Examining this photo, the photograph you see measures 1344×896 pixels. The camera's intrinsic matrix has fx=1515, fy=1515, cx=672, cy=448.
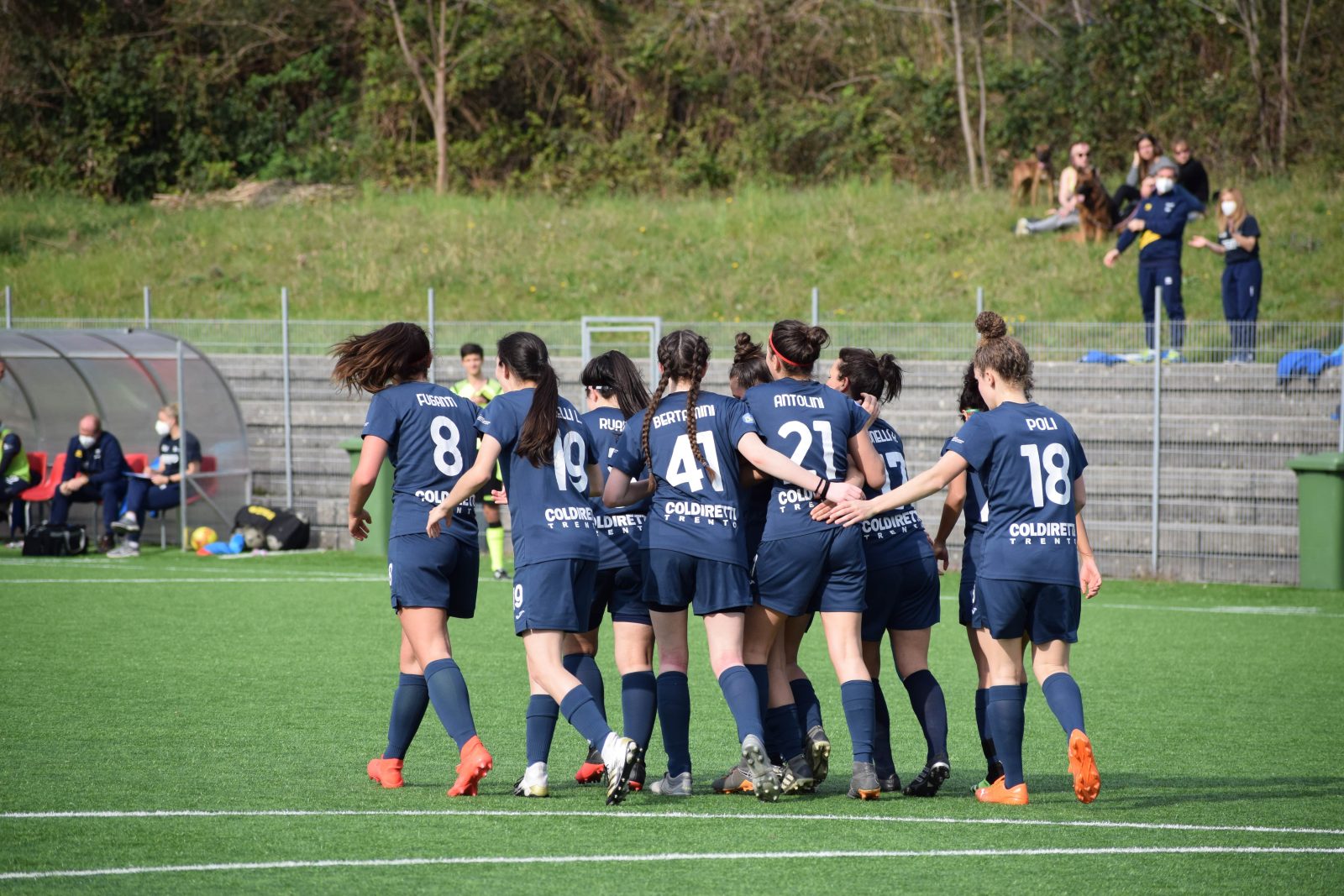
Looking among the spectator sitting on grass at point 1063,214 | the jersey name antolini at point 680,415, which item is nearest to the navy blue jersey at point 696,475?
the jersey name antolini at point 680,415

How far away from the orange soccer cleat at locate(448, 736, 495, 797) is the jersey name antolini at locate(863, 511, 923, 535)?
1.68 metres

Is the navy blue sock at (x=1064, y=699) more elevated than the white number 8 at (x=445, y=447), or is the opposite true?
the white number 8 at (x=445, y=447)

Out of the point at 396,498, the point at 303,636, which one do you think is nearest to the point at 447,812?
the point at 396,498

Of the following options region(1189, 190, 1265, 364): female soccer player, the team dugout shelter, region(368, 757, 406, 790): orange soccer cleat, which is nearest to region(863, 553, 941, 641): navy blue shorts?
region(368, 757, 406, 790): orange soccer cleat

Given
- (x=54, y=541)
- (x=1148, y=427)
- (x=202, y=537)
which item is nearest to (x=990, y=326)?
(x=1148, y=427)

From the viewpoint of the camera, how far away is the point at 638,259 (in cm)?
2264

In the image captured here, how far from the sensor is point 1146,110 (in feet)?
87.9

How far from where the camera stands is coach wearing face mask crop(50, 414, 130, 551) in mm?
15688

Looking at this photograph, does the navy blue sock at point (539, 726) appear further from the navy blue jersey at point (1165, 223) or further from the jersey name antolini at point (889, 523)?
the navy blue jersey at point (1165, 223)

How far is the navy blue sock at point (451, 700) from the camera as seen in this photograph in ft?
18.2

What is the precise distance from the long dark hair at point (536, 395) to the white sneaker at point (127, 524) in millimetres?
10867

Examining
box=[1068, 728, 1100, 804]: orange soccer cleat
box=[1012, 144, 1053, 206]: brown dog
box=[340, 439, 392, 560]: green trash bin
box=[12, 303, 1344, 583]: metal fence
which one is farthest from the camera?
box=[1012, 144, 1053, 206]: brown dog

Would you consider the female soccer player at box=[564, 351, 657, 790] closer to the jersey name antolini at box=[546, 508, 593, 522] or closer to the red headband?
the jersey name antolini at box=[546, 508, 593, 522]

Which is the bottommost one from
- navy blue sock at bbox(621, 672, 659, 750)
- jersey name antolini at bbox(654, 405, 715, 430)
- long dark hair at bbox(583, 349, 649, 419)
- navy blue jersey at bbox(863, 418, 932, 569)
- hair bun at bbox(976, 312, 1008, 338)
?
navy blue sock at bbox(621, 672, 659, 750)
